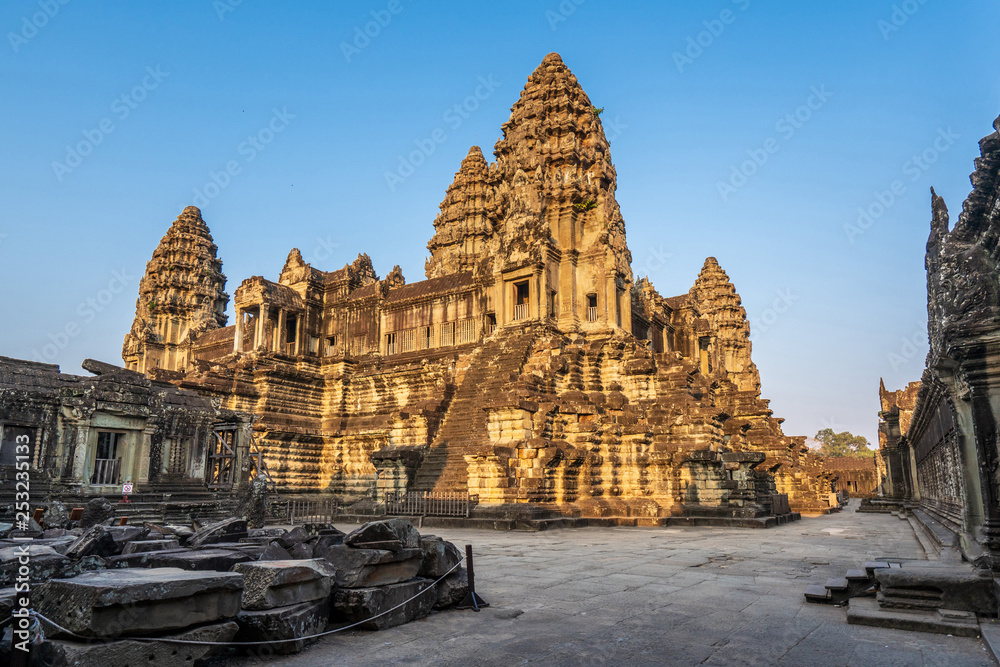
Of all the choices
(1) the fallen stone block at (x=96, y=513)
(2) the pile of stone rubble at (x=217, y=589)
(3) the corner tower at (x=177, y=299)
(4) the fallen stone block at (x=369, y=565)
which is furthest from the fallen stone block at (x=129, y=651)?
(3) the corner tower at (x=177, y=299)

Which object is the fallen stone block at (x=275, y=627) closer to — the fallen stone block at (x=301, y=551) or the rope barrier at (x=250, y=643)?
the rope barrier at (x=250, y=643)

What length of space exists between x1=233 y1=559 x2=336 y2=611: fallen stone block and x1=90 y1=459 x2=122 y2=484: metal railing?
1466cm

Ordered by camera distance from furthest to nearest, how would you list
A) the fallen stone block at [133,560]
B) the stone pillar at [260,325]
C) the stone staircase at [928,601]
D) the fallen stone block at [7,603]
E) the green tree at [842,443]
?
the green tree at [842,443] → the stone pillar at [260,325] → the fallen stone block at [133,560] → the stone staircase at [928,601] → the fallen stone block at [7,603]

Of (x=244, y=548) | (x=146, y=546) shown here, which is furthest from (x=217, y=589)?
(x=146, y=546)

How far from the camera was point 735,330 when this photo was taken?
4572 cm

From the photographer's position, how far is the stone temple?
839 inches

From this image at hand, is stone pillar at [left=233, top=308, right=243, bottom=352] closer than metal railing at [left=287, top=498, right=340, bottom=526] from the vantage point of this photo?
No

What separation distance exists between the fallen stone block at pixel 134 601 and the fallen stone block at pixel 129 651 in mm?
79

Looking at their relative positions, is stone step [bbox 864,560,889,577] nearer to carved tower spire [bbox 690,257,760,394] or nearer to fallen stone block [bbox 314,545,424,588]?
fallen stone block [bbox 314,545,424,588]

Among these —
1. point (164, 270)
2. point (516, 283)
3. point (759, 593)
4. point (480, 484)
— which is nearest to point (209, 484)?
point (480, 484)

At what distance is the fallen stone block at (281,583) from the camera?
5.21 meters

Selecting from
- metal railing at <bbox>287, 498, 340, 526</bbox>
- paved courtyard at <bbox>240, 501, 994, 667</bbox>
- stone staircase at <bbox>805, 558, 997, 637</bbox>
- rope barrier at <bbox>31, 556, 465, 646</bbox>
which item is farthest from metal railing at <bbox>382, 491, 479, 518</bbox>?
stone staircase at <bbox>805, 558, 997, 637</bbox>

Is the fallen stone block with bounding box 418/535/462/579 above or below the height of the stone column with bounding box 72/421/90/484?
below

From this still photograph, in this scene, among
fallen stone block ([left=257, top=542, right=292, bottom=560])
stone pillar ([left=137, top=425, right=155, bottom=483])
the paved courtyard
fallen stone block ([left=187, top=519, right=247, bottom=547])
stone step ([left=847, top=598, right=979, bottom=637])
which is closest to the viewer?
the paved courtyard
